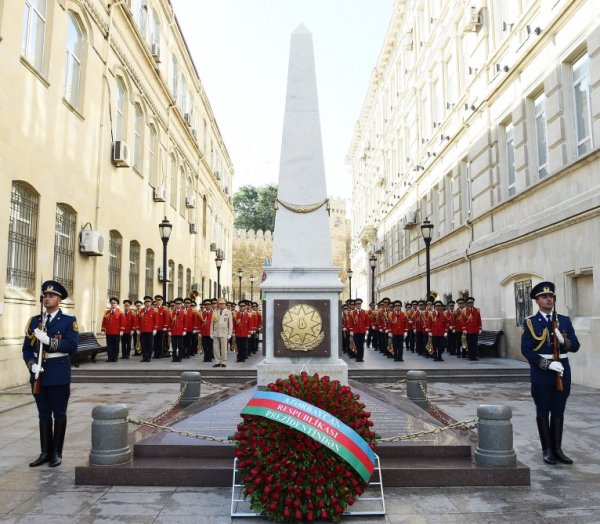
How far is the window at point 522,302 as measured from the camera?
1431 cm

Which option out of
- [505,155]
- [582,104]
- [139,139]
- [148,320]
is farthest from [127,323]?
[582,104]

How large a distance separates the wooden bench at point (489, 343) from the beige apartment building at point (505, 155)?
267 millimetres

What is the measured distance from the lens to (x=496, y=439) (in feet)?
17.0

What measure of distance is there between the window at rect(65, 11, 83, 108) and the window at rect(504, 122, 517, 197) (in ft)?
40.7

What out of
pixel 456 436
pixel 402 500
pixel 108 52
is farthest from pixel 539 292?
pixel 108 52

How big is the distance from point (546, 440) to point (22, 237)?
10760 millimetres

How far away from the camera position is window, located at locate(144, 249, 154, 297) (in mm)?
22011

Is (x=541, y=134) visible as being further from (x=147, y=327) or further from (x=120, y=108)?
(x=120, y=108)

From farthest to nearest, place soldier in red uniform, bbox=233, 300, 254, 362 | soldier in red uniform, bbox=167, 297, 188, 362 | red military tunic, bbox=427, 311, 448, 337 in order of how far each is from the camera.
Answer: soldier in red uniform, bbox=233, 300, 254, 362 → red military tunic, bbox=427, 311, 448, 337 → soldier in red uniform, bbox=167, 297, 188, 362

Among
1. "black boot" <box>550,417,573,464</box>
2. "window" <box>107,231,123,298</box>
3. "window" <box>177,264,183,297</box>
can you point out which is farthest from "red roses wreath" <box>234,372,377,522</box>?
"window" <box>177,264,183,297</box>

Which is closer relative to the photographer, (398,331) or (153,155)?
(398,331)

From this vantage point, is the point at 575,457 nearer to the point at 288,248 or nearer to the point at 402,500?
the point at 402,500

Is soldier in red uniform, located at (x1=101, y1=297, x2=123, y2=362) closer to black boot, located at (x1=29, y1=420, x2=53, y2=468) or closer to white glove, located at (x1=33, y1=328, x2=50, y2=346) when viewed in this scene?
black boot, located at (x1=29, y1=420, x2=53, y2=468)

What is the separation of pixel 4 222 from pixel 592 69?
1231 cm
